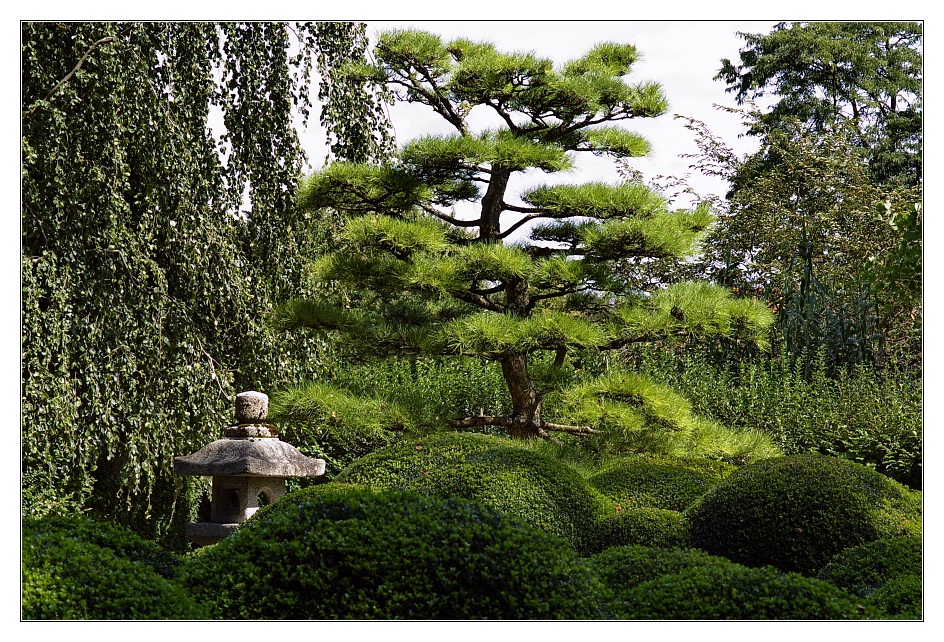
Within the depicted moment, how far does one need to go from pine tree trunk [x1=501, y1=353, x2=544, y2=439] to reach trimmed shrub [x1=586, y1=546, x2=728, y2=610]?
2.10m

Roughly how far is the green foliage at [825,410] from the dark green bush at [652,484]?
180 centimetres

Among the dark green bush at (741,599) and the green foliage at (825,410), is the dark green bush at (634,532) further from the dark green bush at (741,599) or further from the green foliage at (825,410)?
the green foliage at (825,410)

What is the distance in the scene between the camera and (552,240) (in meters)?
5.25

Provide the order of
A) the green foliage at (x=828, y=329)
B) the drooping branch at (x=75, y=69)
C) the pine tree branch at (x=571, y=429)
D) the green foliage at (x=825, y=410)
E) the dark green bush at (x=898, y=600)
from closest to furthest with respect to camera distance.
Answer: the dark green bush at (x=898, y=600), the drooping branch at (x=75, y=69), the pine tree branch at (x=571, y=429), the green foliage at (x=825, y=410), the green foliage at (x=828, y=329)

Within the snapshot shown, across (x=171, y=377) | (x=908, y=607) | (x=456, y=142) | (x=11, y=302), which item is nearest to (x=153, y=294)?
(x=171, y=377)

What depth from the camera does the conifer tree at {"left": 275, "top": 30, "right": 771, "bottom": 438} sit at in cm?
466

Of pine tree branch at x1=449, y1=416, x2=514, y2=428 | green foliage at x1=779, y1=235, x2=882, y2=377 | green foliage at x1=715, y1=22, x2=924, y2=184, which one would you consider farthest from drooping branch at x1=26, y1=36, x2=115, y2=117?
green foliage at x1=715, y1=22, x2=924, y2=184

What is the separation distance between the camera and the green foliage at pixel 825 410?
17.9 ft

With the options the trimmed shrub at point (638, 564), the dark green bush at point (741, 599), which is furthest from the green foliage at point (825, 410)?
the dark green bush at point (741, 599)

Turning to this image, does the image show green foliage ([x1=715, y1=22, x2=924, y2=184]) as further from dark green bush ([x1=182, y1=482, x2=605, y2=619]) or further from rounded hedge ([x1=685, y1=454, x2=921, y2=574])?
dark green bush ([x1=182, y1=482, x2=605, y2=619])

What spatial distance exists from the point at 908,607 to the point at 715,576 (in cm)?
63

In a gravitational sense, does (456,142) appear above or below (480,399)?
above

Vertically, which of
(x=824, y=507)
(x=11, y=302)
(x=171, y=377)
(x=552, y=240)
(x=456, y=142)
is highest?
(x=456, y=142)

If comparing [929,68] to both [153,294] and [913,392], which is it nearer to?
[913,392]
